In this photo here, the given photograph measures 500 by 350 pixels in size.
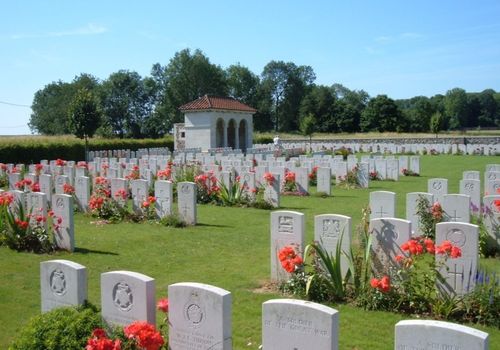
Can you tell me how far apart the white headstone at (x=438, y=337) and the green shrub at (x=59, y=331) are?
8.97ft

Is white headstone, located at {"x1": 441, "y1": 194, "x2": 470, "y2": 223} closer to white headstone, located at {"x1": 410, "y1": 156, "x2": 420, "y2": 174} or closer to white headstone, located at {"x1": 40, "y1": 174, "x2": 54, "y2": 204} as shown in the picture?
white headstone, located at {"x1": 40, "y1": 174, "x2": 54, "y2": 204}

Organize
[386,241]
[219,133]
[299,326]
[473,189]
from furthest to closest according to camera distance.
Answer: [219,133]
[473,189]
[386,241]
[299,326]

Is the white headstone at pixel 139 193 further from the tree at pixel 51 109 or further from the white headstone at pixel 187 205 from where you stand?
the tree at pixel 51 109

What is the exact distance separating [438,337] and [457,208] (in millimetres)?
6368

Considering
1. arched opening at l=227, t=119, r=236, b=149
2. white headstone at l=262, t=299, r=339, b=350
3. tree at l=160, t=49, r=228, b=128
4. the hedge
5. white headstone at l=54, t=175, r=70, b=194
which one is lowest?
white headstone at l=262, t=299, r=339, b=350

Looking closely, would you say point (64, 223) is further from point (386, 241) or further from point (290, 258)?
point (386, 241)

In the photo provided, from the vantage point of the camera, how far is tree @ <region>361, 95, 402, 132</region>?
76.8 meters

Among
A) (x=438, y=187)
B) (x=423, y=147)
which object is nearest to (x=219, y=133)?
(x=423, y=147)

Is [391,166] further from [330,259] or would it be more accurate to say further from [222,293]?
[222,293]

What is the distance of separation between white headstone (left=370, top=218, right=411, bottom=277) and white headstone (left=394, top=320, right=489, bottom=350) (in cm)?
326

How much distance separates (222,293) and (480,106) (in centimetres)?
10682

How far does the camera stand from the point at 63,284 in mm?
5453

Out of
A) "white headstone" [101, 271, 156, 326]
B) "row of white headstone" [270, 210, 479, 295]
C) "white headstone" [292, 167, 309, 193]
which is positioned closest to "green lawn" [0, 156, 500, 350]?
"row of white headstone" [270, 210, 479, 295]

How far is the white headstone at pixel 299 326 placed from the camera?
409cm
